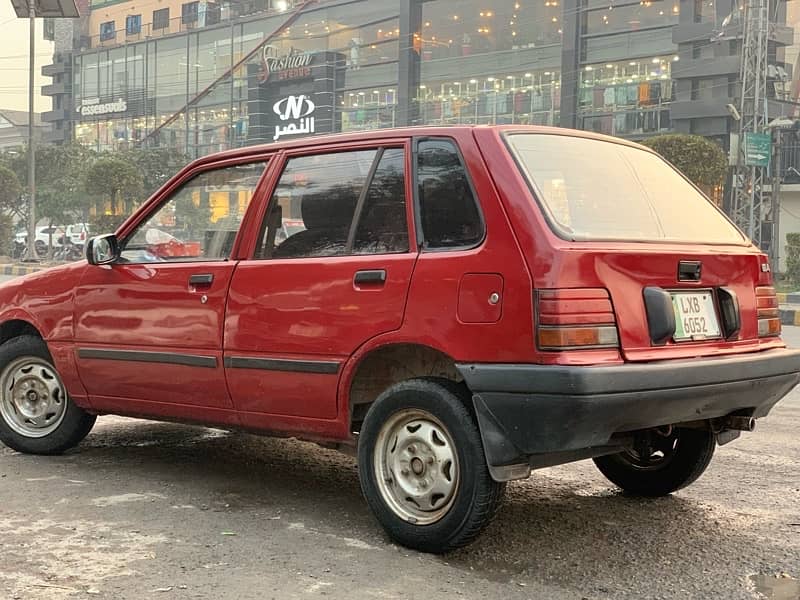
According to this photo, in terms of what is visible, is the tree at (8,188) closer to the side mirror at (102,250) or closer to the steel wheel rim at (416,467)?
the side mirror at (102,250)

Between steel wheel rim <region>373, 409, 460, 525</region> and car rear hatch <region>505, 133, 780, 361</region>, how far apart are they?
0.57 metres

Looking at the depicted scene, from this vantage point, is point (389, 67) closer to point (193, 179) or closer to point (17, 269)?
point (17, 269)

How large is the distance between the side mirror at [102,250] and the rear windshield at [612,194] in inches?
82.9

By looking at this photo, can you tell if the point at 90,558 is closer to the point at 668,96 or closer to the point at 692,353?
the point at 692,353

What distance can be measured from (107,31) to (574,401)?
76.7m

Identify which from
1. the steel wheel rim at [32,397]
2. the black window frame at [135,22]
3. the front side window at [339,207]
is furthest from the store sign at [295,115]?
the front side window at [339,207]

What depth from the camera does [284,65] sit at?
189 ft

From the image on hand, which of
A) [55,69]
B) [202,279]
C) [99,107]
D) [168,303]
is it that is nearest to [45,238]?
[99,107]

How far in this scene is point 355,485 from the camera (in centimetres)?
457

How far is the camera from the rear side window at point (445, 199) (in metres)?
3.51

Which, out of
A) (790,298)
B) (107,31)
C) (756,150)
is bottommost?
(790,298)

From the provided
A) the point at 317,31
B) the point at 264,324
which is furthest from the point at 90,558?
the point at 317,31

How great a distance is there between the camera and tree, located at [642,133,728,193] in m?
26.4

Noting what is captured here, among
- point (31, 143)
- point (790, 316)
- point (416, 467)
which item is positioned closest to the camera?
point (416, 467)
